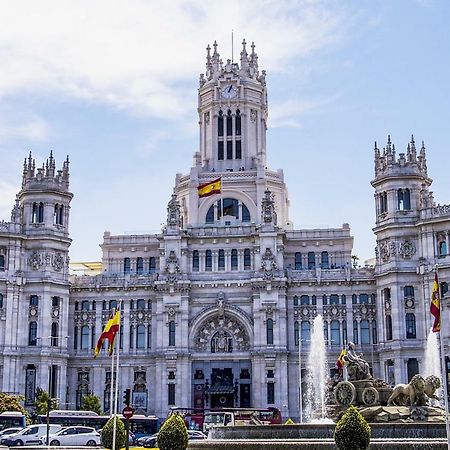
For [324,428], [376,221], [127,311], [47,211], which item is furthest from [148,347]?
[324,428]

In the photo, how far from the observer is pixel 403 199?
96.6m

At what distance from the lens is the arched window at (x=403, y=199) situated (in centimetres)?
9631

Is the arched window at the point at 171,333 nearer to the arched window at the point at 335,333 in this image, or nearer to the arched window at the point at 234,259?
the arched window at the point at 234,259

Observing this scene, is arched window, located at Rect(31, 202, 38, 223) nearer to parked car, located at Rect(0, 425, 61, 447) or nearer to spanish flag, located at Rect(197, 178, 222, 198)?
spanish flag, located at Rect(197, 178, 222, 198)

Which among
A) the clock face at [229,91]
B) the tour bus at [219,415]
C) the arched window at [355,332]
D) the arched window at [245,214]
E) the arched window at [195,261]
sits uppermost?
the clock face at [229,91]

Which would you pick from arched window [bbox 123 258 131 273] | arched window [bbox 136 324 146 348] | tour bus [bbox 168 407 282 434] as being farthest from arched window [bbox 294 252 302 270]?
arched window [bbox 123 258 131 273]

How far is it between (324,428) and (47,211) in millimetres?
64550

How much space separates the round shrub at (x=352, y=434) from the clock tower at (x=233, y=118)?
79.2m

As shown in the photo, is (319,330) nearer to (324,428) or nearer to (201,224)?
(201,224)

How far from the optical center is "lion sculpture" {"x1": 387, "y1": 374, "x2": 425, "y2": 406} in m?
43.9

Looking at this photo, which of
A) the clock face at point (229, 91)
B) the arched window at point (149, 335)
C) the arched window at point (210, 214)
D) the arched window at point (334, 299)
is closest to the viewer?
the arched window at point (334, 299)

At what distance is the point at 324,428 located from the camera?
42.8m

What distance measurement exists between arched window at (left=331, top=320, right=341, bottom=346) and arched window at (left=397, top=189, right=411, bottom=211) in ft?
49.6

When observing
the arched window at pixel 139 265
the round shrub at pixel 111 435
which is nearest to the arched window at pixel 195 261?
the arched window at pixel 139 265
